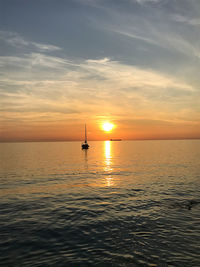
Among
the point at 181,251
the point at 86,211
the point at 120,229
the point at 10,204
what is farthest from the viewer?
the point at 10,204

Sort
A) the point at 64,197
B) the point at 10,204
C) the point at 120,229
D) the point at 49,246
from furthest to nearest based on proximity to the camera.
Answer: the point at 64,197
the point at 10,204
the point at 120,229
the point at 49,246

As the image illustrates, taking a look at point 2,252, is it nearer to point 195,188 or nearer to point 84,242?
point 84,242

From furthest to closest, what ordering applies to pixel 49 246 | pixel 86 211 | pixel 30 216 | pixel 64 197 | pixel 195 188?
pixel 195 188
pixel 64 197
pixel 86 211
pixel 30 216
pixel 49 246

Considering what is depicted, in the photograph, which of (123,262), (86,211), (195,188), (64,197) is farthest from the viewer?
(195,188)

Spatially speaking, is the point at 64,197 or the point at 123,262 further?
the point at 64,197

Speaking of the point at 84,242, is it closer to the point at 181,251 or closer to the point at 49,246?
the point at 49,246

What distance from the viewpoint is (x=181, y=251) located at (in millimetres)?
11688

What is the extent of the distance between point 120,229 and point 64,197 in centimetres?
1180

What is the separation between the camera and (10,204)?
22125mm

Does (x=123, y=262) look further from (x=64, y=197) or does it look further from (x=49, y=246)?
(x=64, y=197)

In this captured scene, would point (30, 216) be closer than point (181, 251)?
No

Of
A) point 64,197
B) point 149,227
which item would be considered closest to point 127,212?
point 149,227

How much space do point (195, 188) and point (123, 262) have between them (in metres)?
21.6

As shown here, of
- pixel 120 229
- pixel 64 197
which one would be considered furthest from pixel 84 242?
pixel 64 197
